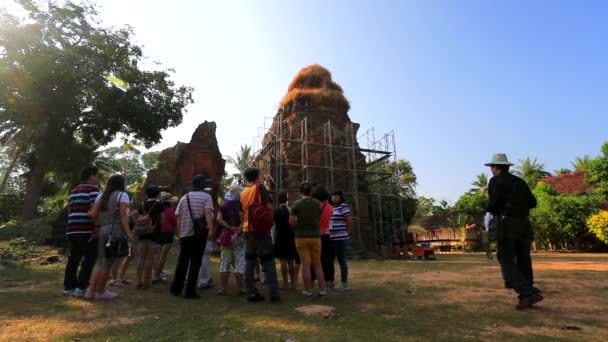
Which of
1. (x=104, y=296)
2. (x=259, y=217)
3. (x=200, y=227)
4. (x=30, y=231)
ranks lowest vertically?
(x=104, y=296)

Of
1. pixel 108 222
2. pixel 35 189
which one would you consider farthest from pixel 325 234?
pixel 35 189

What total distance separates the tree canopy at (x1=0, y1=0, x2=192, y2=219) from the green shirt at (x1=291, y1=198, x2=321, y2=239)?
1603 cm

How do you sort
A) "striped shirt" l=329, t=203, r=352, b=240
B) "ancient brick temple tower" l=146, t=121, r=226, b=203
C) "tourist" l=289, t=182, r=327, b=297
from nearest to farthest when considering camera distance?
"tourist" l=289, t=182, r=327, b=297
"striped shirt" l=329, t=203, r=352, b=240
"ancient brick temple tower" l=146, t=121, r=226, b=203

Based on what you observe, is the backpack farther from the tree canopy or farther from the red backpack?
the tree canopy

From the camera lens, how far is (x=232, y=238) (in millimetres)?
5137

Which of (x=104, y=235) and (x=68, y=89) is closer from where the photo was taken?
(x=104, y=235)

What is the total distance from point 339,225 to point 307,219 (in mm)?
1221

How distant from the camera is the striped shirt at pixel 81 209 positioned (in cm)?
487

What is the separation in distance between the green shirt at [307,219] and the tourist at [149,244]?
7.25 ft

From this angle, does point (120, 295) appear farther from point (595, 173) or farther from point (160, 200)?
point (595, 173)

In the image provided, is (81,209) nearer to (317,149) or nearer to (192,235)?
(192,235)

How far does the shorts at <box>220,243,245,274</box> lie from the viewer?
5.14 meters

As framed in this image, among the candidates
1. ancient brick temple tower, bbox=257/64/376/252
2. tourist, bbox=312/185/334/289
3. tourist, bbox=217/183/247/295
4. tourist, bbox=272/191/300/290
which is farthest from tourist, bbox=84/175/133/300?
ancient brick temple tower, bbox=257/64/376/252

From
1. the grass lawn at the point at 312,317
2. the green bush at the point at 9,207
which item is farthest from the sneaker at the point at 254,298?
the green bush at the point at 9,207
